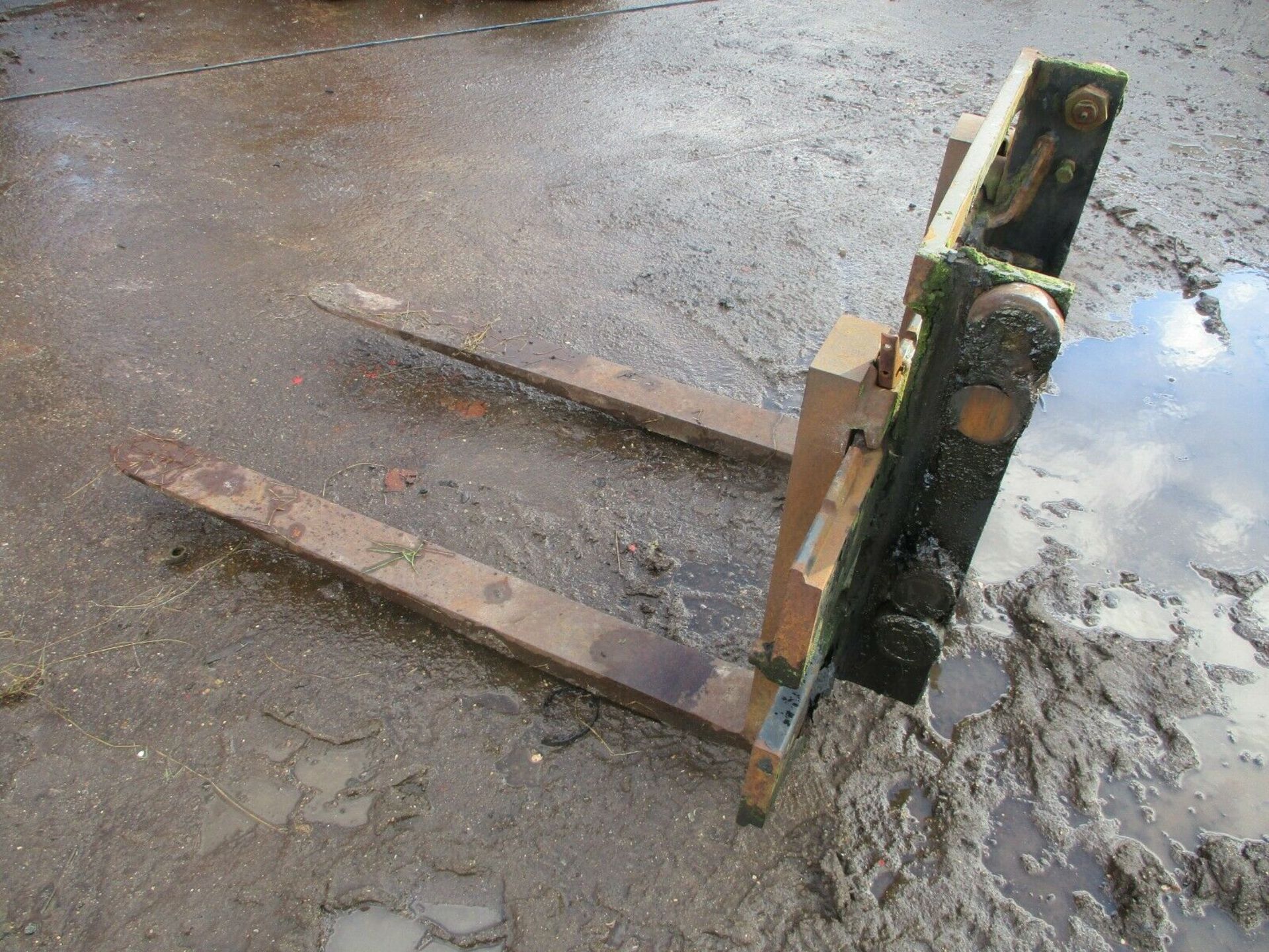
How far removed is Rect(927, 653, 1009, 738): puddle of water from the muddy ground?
0.05 feet

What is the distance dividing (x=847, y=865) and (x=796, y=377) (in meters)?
2.03

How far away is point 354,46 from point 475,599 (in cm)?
528

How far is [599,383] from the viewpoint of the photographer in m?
3.04

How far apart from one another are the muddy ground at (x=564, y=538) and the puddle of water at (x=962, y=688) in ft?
0.05

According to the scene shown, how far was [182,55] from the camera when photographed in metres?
5.96

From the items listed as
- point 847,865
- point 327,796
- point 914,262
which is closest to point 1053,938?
point 847,865

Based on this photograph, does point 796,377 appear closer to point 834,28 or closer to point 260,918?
point 260,918

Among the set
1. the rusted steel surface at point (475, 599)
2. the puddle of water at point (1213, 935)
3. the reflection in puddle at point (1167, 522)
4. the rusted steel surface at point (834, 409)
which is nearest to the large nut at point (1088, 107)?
the reflection in puddle at point (1167, 522)

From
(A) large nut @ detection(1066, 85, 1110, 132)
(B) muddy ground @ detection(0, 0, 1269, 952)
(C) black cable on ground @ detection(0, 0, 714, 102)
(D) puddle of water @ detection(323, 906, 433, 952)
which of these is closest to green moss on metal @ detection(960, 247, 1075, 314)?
(B) muddy ground @ detection(0, 0, 1269, 952)

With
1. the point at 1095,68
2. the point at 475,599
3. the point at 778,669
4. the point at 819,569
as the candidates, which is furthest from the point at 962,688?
the point at 1095,68

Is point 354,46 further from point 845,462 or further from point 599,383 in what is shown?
point 845,462

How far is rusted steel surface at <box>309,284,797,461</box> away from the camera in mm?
2967

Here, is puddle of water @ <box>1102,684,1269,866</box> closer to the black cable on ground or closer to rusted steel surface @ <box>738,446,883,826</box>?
rusted steel surface @ <box>738,446,883,826</box>

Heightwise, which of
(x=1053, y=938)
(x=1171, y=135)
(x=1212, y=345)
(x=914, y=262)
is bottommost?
(x=1053, y=938)
